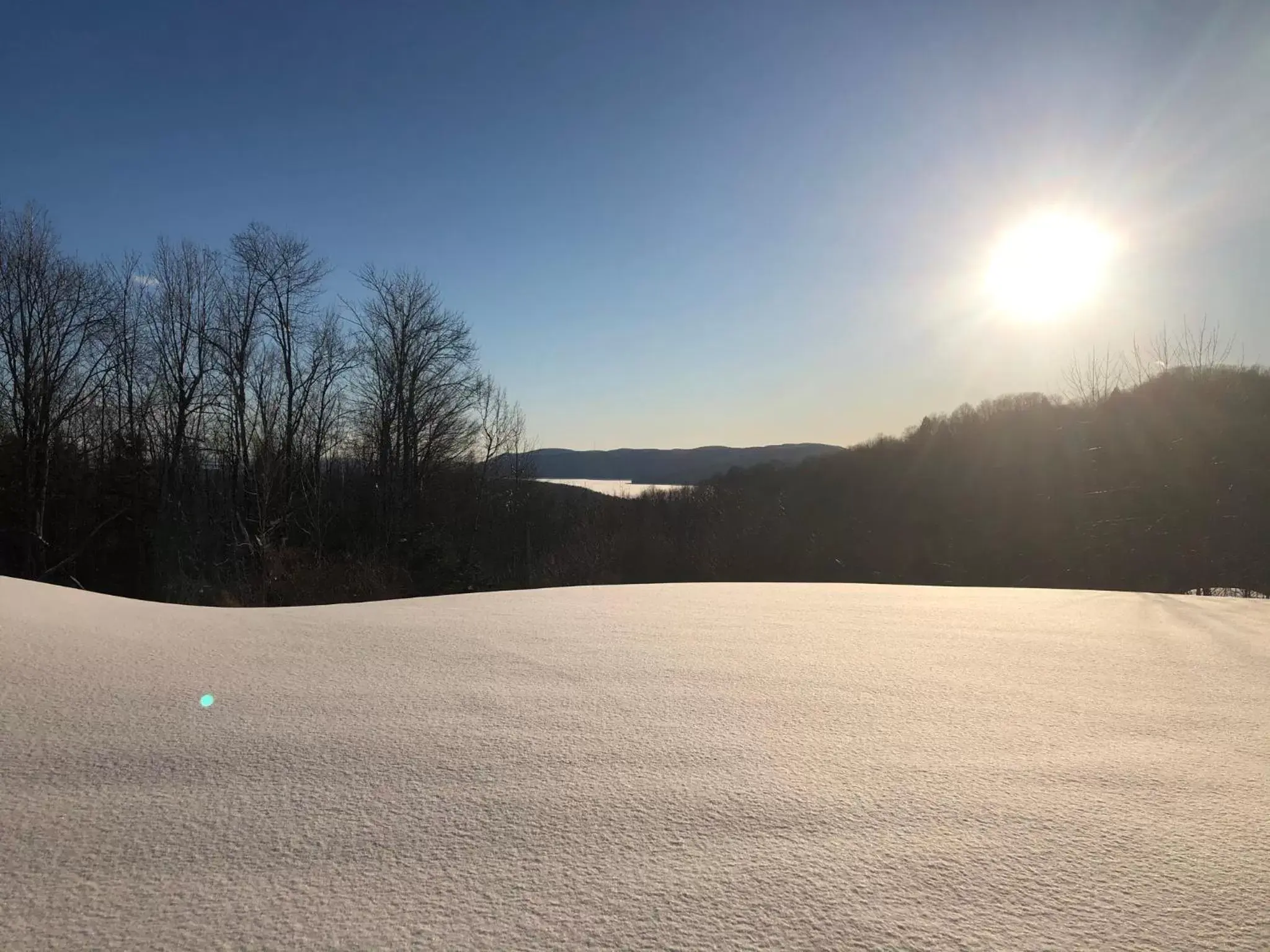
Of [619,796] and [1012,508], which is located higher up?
[1012,508]

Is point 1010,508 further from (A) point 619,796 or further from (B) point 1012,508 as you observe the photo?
(A) point 619,796

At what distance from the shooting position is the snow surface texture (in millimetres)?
928

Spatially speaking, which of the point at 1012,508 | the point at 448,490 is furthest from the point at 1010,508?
the point at 448,490

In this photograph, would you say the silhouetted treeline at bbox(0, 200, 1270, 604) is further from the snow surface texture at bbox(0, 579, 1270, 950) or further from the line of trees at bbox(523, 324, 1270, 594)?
the snow surface texture at bbox(0, 579, 1270, 950)

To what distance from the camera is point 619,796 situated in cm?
126

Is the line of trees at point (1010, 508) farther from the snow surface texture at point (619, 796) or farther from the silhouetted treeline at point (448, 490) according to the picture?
the snow surface texture at point (619, 796)

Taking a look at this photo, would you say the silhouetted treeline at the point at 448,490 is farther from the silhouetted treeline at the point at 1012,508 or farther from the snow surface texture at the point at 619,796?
the snow surface texture at the point at 619,796

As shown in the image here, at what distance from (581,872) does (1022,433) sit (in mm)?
17065

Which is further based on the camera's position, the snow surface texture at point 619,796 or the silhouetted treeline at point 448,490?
the silhouetted treeline at point 448,490

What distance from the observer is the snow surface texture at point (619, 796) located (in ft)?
3.05

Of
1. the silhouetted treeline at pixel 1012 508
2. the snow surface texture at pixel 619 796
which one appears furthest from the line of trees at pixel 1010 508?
the snow surface texture at pixel 619 796

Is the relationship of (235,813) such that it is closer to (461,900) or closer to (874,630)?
(461,900)

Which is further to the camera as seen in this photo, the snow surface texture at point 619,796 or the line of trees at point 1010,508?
the line of trees at point 1010,508

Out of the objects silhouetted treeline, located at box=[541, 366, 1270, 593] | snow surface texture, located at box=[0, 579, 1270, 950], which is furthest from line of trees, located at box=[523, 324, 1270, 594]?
snow surface texture, located at box=[0, 579, 1270, 950]
